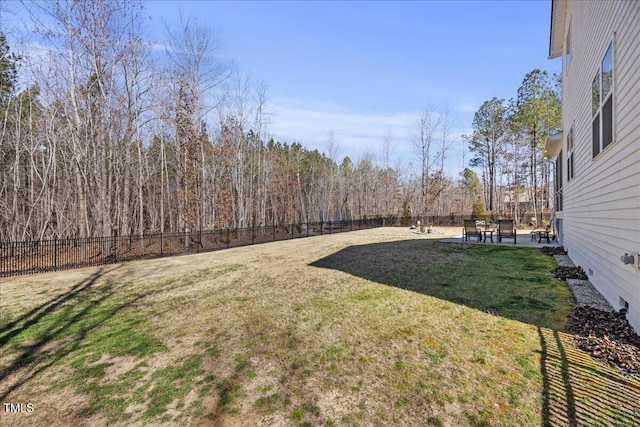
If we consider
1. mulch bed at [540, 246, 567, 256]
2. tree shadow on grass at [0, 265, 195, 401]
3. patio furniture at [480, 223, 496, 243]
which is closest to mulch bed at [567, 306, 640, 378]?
tree shadow on grass at [0, 265, 195, 401]

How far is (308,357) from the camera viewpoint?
3.21m

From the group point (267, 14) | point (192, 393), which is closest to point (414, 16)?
point (267, 14)

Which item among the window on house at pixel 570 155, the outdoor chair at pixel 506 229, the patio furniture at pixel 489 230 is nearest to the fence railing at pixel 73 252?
the patio furniture at pixel 489 230

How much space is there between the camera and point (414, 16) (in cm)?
1078

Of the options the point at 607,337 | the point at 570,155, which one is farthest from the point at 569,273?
the point at 570,155

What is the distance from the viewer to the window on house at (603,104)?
4195mm

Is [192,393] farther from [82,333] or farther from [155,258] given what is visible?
[155,258]

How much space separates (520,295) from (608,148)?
267 cm

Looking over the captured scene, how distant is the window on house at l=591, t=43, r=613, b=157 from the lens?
420 cm

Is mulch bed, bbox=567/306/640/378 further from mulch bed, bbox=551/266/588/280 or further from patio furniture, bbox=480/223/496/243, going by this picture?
patio furniture, bbox=480/223/496/243

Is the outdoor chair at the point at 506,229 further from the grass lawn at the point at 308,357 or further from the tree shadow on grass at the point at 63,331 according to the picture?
the tree shadow on grass at the point at 63,331

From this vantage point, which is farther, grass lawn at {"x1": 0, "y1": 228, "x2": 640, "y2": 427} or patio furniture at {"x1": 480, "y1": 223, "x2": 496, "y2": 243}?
patio furniture at {"x1": 480, "y1": 223, "x2": 496, "y2": 243}

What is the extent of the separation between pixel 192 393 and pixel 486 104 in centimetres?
3446

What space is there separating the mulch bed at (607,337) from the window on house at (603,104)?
250cm
